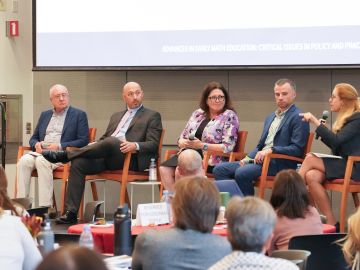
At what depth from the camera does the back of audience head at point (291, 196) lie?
245 cm

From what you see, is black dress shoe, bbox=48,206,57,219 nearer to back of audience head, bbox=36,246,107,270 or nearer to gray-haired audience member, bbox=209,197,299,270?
gray-haired audience member, bbox=209,197,299,270

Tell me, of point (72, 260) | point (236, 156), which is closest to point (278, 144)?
point (236, 156)

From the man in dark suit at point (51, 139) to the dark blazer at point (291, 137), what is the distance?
1.84 metres

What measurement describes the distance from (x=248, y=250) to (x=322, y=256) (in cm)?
85

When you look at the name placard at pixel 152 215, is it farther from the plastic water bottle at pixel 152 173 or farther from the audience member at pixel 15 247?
the plastic water bottle at pixel 152 173

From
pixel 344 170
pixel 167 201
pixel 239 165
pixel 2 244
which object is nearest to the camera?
pixel 2 244

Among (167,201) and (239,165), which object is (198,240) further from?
(239,165)

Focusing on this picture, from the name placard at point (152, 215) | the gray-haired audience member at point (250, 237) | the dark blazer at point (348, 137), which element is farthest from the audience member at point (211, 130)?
the gray-haired audience member at point (250, 237)

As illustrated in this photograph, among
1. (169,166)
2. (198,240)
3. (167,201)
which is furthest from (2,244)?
(169,166)

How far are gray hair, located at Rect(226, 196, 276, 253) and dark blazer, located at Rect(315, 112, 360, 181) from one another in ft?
9.07

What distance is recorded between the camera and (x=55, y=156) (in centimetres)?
445

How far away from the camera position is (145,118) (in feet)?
16.3

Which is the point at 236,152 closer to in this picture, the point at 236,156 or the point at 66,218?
the point at 236,156

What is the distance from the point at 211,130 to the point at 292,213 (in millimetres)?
2277
